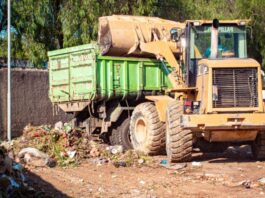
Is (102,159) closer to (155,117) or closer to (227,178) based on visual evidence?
(155,117)

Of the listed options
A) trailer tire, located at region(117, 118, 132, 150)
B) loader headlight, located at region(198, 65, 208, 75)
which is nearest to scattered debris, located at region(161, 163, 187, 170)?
loader headlight, located at region(198, 65, 208, 75)

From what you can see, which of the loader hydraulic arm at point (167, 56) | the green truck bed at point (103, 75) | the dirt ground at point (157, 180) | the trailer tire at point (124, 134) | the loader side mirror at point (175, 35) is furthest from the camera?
the trailer tire at point (124, 134)

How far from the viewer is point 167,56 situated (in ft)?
41.1

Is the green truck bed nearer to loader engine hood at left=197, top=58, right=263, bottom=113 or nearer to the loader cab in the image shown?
the loader cab

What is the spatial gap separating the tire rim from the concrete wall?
4.73 metres

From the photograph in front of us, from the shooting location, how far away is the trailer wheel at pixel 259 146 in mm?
11297

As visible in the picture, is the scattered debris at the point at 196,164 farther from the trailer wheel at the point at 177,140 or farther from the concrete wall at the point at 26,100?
the concrete wall at the point at 26,100

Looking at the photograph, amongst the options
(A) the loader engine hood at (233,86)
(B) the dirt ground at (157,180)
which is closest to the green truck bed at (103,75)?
(B) the dirt ground at (157,180)

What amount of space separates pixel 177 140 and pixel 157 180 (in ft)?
5.19

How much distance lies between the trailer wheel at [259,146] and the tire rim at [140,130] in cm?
243

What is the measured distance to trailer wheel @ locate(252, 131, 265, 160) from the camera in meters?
11.3

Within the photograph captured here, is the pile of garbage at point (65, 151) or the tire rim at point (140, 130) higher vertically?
the tire rim at point (140, 130)

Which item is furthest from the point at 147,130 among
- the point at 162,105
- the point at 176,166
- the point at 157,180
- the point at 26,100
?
the point at 26,100

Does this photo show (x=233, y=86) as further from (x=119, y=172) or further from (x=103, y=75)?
(x=103, y=75)
